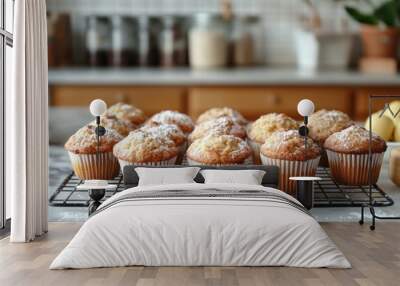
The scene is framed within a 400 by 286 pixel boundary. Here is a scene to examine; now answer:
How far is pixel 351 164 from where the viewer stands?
134 inches

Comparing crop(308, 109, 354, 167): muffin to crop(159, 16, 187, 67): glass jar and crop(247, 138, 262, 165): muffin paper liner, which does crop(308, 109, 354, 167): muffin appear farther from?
crop(159, 16, 187, 67): glass jar

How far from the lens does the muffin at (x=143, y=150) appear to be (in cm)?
331

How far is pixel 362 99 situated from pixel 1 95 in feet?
9.63

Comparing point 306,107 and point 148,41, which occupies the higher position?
point 148,41

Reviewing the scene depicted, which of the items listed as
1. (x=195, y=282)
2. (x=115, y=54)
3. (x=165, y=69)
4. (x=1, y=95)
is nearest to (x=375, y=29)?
(x=165, y=69)

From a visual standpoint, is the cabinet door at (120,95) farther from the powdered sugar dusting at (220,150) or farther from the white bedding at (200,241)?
the white bedding at (200,241)

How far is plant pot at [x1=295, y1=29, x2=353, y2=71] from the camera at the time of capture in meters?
6.02

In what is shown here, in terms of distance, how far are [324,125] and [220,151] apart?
23.3 inches

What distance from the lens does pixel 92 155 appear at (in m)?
3.43

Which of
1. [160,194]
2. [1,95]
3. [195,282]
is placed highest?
[1,95]

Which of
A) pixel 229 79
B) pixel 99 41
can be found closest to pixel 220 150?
pixel 229 79

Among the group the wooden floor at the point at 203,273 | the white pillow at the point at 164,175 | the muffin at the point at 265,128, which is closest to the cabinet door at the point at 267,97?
the muffin at the point at 265,128

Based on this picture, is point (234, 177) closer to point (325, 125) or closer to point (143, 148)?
point (143, 148)

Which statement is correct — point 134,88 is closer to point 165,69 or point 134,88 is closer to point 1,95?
point 165,69
